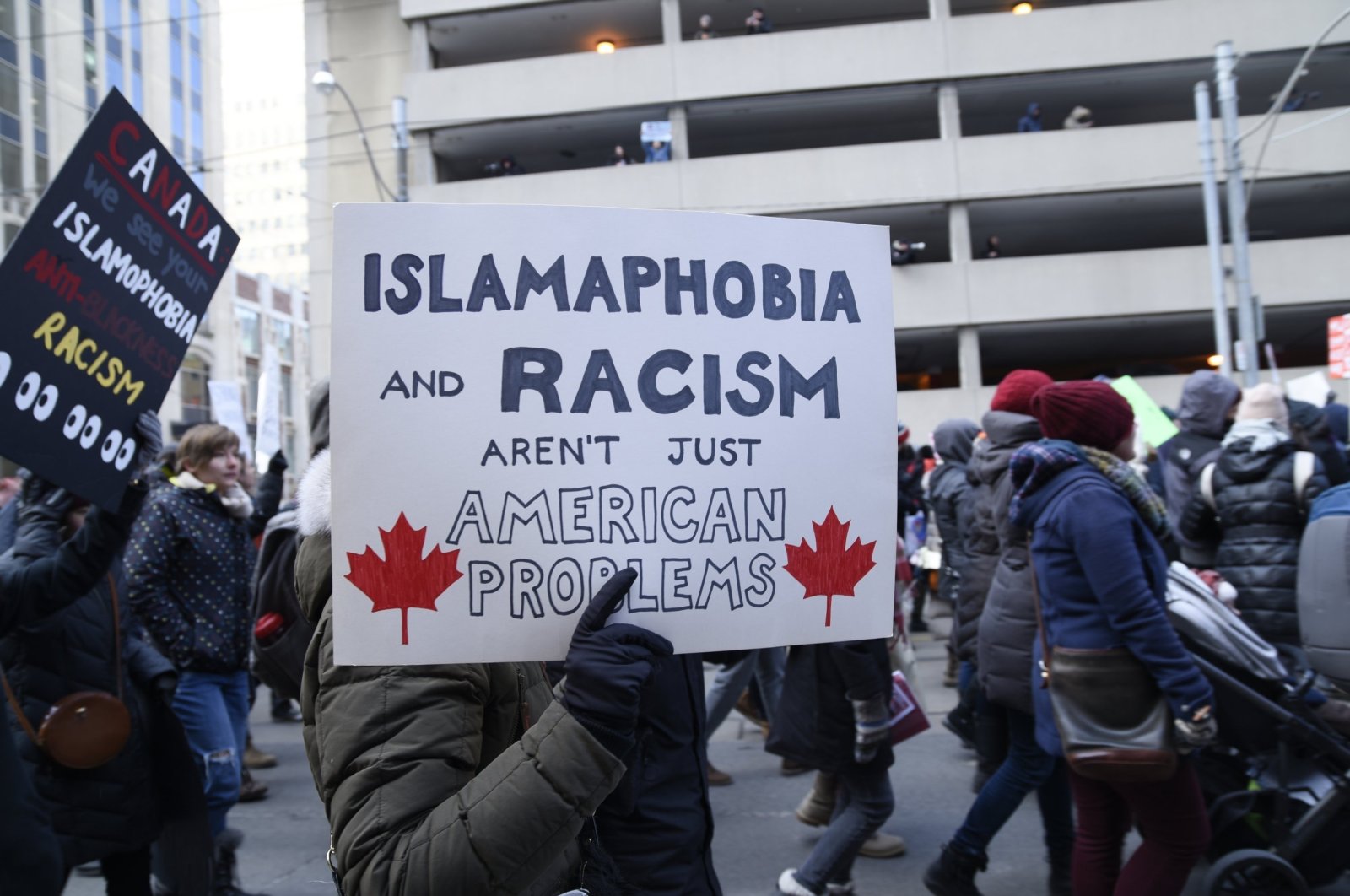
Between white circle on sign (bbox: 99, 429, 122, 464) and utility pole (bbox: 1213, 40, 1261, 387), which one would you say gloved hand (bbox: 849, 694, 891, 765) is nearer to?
white circle on sign (bbox: 99, 429, 122, 464)

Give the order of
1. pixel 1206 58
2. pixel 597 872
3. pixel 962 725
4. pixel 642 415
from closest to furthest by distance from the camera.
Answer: pixel 642 415 < pixel 597 872 < pixel 962 725 < pixel 1206 58

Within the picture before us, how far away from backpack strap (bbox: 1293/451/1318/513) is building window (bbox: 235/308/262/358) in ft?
192

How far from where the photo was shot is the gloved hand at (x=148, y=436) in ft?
9.58

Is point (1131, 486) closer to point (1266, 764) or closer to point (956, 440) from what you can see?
point (1266, 764)

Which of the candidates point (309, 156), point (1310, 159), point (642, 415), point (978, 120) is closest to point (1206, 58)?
point (1310, 159)

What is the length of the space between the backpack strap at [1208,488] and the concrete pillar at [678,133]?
65.0 feet

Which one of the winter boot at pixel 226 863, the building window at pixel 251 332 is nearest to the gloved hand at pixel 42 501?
the winter boot at pixel 226 863

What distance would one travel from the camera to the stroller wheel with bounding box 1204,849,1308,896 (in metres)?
3.34

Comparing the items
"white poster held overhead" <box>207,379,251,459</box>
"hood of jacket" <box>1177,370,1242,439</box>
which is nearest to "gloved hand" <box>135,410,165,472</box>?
"white poster held overhead" <box>207,379,251,459</box>

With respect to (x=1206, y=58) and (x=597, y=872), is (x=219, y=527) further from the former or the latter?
(x=1206, y=58)

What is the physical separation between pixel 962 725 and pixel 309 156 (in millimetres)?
25320

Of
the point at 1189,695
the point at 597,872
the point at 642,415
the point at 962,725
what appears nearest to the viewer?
the point at 642,415

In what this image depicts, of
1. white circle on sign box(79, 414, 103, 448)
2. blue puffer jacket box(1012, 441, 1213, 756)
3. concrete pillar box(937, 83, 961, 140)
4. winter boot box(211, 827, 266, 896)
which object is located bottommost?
winter boot box(211, 827, 266, 896)

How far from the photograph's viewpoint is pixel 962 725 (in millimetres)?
5125
